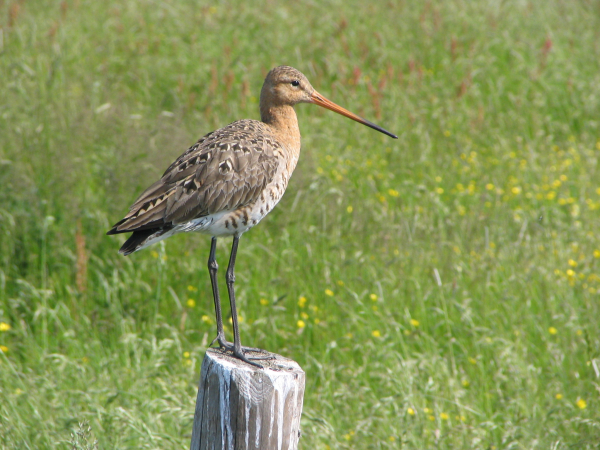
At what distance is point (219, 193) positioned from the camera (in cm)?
349

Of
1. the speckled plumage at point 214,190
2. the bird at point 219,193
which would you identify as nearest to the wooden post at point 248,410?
the bird at point 219,193

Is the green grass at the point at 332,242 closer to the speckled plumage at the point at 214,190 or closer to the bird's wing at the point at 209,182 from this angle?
the speckled plumage at the point at 214,190

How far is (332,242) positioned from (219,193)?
196 cm

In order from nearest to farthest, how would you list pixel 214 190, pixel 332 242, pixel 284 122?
pixel 214 190, pixel 284 122, pixel 332 242

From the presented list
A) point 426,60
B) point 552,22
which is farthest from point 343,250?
point 552,22

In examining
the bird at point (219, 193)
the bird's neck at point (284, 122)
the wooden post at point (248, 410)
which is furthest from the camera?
the bird's neck at point (284, 122)

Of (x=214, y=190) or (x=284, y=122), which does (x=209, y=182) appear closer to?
(x=214, y=190)

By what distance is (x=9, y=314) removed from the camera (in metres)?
4.84

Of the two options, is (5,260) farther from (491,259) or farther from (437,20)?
(437,20)

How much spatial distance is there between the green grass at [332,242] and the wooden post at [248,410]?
611 millimetres

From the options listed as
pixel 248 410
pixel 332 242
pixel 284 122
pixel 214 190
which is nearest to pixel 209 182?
pixel 214 190

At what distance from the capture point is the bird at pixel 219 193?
11.0 ft

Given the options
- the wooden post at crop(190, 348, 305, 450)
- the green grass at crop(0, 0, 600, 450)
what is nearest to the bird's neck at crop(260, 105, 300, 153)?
the green grass at crop(0, 0, 600, 450)

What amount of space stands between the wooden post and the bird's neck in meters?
1.67
